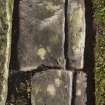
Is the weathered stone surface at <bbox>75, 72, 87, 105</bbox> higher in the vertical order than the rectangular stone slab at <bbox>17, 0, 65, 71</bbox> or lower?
lower

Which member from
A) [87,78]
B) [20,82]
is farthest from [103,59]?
[20,82]

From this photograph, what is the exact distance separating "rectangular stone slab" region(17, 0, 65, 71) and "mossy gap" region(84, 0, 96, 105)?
0.61ft

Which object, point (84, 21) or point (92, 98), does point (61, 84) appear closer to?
point (92, 98)

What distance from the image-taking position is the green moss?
288cm

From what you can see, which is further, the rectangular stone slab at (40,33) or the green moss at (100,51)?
the rectangular stone slab at (40,33)

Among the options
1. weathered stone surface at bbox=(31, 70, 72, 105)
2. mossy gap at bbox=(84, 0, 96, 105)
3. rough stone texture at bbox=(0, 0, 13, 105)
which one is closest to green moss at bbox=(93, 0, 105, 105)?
mossy gap at bbox=(84, 0, 96, 105)

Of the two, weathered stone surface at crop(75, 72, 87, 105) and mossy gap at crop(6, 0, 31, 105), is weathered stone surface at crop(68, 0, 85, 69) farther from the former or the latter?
mossy gap at crop(6, 0, 31, 105)

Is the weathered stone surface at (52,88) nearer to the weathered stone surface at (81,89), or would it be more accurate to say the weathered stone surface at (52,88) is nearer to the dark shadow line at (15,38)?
the weathered stone surface at (81,89)

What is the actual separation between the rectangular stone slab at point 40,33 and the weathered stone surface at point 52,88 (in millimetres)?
79

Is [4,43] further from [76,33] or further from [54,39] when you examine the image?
[76,33]

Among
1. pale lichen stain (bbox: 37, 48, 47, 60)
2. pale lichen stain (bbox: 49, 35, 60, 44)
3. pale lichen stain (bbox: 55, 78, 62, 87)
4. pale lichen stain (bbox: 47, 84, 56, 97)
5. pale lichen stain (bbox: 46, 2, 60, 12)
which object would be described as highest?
pale lichen stain (bbox: 46, 2, 60, 12)

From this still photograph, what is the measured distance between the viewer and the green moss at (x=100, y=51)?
9.46ft

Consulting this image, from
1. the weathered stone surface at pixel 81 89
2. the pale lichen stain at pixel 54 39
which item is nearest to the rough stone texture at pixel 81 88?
the weathered stone surface at pixel 81 89

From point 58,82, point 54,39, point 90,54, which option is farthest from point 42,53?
point 90,54
